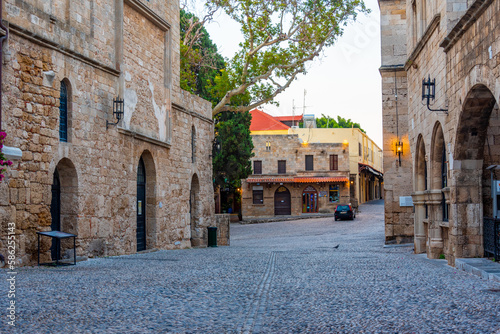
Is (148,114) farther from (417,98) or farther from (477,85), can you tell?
(477,85)

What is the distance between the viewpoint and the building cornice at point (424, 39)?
1237cm

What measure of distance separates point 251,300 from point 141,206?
10.0m

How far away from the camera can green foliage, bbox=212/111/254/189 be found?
1463 inches

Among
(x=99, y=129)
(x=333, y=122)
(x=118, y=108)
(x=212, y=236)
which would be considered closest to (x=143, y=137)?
(x=118, y=108)

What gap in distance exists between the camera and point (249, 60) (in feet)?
76.0

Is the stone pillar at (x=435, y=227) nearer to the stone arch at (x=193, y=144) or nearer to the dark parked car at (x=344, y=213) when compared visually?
the stone arch at (x=193, y=144)

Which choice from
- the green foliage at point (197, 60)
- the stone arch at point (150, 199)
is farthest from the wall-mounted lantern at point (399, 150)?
the stone arch at point (150, 199)

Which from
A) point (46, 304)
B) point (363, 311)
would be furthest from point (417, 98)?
point (46, 304)

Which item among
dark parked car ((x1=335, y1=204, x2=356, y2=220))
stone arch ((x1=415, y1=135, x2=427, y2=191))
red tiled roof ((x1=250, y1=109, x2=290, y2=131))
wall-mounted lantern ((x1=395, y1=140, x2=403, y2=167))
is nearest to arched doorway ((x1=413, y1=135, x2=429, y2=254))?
stone arch ((x1=415, y1=135, x2=427, y2=191))

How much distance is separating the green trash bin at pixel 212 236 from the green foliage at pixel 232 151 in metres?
16.2

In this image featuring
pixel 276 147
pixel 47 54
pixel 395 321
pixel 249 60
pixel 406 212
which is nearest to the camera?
pixel 395 321

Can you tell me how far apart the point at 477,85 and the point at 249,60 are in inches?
570

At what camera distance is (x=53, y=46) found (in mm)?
11625

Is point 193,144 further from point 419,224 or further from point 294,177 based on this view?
point 294,177
